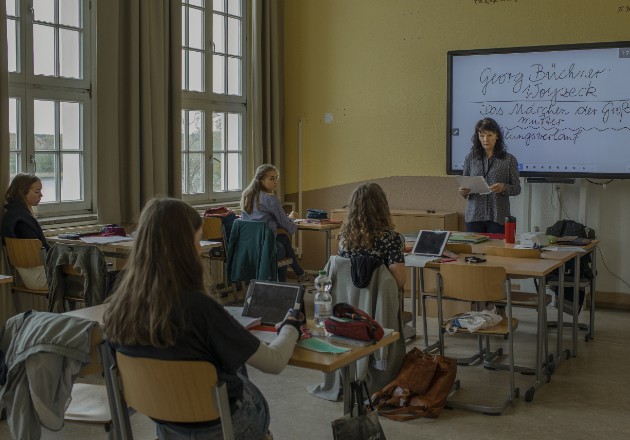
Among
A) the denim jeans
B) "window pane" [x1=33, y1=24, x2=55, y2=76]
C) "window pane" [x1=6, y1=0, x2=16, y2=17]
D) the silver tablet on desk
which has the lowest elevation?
the denim jeans

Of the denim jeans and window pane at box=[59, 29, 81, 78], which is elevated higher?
window pane at box=[59, 29, 81, 78]

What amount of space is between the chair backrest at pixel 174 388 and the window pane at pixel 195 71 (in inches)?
209

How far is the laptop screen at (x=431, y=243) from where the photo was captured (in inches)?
201

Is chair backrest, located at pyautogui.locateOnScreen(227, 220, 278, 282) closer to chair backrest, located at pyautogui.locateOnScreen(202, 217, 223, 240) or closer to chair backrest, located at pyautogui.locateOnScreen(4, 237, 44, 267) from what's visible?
chair backrest, located at pyautogui.locateOnScreen(202, 217, 223, 240)

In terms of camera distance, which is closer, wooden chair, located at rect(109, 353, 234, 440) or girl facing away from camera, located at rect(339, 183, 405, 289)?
wooden chair, located at rect(109, 353, 234, 440)

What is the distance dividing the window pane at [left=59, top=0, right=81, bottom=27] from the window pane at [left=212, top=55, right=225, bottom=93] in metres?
1.76

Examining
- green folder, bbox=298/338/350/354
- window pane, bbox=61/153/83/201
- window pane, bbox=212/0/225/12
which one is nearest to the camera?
green folder, bbox=298/338/350/354

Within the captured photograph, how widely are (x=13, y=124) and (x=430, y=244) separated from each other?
3.11 metres

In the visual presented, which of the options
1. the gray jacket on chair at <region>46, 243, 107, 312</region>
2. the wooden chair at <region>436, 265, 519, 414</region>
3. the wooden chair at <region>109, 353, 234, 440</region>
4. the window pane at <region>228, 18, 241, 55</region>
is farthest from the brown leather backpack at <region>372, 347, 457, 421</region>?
the window pane at <region>228, 18, 241, 55</region>

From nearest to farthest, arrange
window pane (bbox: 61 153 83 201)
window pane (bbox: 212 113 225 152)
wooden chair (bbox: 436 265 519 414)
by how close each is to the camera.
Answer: wooden chair (bbox: 436 265 519 414) → window pane (bbox: 61 153 83 201) → window pane (bbox: 212 113 225 152)

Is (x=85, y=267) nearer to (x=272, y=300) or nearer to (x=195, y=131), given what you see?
(x=272, y=300)

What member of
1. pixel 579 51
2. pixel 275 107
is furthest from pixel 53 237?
pixel 579 51

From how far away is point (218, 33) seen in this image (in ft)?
25.8

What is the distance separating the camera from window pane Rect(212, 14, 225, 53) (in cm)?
780
